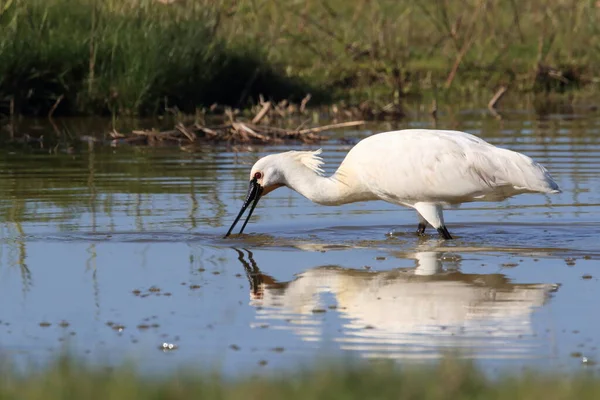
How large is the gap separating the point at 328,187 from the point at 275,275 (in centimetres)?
163

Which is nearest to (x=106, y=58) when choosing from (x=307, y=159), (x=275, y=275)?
Answer: (x=307, y=159)

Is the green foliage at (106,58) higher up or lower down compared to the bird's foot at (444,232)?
higher up

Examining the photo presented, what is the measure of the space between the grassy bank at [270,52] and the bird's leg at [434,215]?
27.6ft

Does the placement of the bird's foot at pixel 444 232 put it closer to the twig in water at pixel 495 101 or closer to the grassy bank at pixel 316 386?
the grassy bank at pixel 316 386

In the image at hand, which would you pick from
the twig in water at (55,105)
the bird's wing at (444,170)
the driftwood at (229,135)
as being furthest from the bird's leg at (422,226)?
the twig in water at (55,105)

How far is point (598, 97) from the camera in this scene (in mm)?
20453

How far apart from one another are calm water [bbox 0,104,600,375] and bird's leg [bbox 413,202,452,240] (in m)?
0.14

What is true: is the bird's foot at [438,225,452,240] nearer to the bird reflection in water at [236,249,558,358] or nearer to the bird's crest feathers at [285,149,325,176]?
the bird reflection in water at [236,249,558,358]

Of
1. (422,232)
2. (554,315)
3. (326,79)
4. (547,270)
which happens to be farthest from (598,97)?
(554,315)

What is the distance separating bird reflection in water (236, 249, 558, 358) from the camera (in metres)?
6.08

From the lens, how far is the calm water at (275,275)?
6121 mm

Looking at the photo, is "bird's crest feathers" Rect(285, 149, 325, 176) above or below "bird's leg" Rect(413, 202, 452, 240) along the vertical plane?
above

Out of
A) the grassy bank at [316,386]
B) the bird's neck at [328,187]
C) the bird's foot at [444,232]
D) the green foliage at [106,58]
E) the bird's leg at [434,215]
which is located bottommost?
the grassy bank at [316,386]

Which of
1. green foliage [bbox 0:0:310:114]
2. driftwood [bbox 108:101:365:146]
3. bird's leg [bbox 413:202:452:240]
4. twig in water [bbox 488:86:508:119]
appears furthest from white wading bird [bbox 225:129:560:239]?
twig in water [bbox 488:86:508:119]
